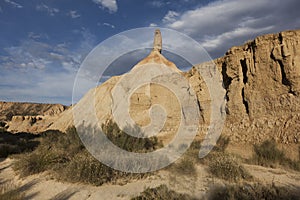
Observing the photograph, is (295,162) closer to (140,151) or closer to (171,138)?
(140,151)

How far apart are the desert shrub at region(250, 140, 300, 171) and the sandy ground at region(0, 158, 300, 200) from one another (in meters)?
0.53

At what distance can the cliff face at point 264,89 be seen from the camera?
7402mm

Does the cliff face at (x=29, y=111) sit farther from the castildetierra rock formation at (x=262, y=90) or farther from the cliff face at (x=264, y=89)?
the cliff face at (x=264, y=89)

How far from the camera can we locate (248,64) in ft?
30.3

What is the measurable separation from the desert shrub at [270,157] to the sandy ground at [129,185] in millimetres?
533

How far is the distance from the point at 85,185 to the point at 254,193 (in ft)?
12.5

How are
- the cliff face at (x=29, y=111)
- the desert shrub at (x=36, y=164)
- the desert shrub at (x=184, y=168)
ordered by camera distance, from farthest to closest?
the cliff face at (x=29, y=111) → the desert shrub at (x=36, y=164) → the desert shrub at (x=184, y=168)

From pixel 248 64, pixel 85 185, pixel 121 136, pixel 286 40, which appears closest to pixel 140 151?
pixel 121 136

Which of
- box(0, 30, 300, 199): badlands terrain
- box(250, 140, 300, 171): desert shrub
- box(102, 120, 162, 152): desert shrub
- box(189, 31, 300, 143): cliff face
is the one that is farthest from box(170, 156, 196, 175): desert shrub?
box(189, 31, 300, 143): cliff face

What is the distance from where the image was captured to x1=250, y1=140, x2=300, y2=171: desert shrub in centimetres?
636

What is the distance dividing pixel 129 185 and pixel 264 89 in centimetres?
699

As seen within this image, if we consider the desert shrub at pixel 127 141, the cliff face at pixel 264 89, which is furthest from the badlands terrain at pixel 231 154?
the desert shrub at pixel 127 141

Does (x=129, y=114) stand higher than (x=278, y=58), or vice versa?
(x=278, y=58)

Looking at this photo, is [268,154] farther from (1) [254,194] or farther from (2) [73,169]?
(2) [73,169]
